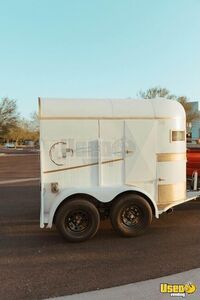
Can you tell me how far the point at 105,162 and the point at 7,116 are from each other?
1721 inches

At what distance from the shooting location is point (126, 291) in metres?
3.80

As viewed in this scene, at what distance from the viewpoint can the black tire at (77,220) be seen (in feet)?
18.3

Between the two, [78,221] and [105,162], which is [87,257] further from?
[105,162]

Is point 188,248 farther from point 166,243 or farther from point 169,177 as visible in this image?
point 169,177

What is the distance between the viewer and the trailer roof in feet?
18.5

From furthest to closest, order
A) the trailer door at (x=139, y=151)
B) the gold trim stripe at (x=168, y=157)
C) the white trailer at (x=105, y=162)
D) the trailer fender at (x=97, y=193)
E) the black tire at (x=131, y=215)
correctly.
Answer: the gold trim stripe at (x=168, y=157) < the trailer door at (x=139, y=151) < the black tire at (x=131, y=215) < the white trailer at (x=105, y=162) < the trailer fender at (x=97, y=193)

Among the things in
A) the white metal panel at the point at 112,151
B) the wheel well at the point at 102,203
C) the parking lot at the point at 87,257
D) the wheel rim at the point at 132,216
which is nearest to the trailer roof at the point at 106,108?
the white metal panel at the point at 112,151

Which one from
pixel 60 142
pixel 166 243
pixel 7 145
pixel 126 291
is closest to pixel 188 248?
pixel 166 243

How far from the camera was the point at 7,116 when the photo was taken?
46.8m

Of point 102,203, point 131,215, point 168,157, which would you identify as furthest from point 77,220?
point 168,157

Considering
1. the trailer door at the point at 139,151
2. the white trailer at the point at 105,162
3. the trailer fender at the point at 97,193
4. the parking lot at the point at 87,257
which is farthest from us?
the trailer door at the point at 139,151

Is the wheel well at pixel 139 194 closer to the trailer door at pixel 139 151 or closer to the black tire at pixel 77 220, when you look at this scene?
the trailer door at pixel 139 151

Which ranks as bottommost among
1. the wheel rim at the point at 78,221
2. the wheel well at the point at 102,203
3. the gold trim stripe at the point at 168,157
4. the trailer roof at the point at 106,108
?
the wheel rim at the point at 78,221

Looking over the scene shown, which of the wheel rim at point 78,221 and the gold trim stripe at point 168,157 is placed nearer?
the wheel rim at point 78,221
